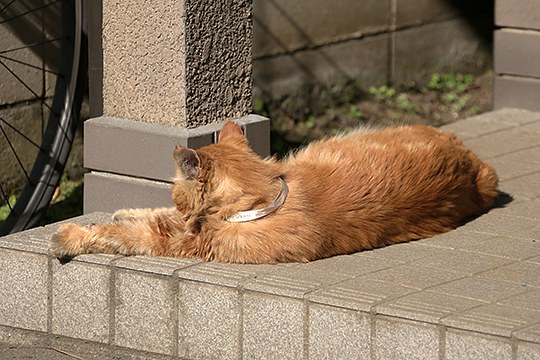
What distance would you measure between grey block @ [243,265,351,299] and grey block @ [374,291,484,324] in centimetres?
31

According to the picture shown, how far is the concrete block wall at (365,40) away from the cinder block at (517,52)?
140 cm

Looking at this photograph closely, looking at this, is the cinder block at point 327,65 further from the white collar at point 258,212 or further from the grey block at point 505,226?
the white collar at point 258,212

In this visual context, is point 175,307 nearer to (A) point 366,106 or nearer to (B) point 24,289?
(B) point 24,289

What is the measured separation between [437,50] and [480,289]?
541 cm

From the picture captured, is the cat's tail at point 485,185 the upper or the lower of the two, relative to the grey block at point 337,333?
upper

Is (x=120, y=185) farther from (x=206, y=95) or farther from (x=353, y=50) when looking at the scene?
(x=353, y=50)

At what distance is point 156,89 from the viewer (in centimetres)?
529

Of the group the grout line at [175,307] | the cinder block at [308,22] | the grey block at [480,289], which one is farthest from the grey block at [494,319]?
the cinder block at [308,22]

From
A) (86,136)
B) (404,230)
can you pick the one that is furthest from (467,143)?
(86,136)

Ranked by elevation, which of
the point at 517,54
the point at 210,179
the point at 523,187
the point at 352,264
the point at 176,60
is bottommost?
the point at 352,264

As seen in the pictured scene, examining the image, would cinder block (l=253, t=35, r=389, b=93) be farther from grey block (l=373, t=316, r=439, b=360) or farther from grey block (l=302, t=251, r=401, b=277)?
grey block (l=373, t=316, r=439, b=360)

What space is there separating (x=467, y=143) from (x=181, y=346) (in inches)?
109

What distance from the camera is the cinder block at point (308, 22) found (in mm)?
8281

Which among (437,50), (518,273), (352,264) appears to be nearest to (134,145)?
(352,264)
